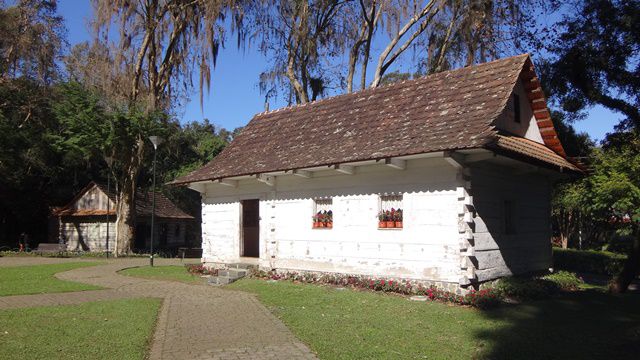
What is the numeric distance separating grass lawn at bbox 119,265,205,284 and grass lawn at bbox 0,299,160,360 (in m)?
5.07

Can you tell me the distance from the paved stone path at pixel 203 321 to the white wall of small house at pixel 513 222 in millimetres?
5427

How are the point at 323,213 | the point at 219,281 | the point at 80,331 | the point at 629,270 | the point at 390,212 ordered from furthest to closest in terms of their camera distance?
the point at 219,281, the point at 323,213, the point at 390,212, the point at 629,270, the point at 80,331

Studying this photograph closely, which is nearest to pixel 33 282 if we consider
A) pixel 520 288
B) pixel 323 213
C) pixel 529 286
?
pixel 323 213

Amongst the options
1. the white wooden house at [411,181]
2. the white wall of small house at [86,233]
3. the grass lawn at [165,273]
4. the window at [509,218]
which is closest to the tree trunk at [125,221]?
the white wall of small house at [86,233]

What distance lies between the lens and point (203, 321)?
357 inches

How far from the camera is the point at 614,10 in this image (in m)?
16.2

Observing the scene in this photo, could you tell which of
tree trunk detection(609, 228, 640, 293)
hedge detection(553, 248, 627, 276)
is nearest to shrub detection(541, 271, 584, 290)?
tree trunk detection(609, 228, 640, 293)

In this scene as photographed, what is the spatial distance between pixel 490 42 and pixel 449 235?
1524 centimetres

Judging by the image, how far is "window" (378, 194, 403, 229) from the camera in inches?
493

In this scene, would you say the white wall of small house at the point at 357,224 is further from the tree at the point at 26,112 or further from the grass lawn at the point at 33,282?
the tree at the point at 26,112

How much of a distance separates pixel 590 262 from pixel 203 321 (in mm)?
16996

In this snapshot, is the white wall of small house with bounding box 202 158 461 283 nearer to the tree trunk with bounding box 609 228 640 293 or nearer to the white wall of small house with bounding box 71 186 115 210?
the tree trunk with bounding box 609 228 640 293

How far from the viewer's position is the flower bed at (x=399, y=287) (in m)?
10.7

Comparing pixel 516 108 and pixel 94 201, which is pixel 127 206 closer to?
pixel 94 201
